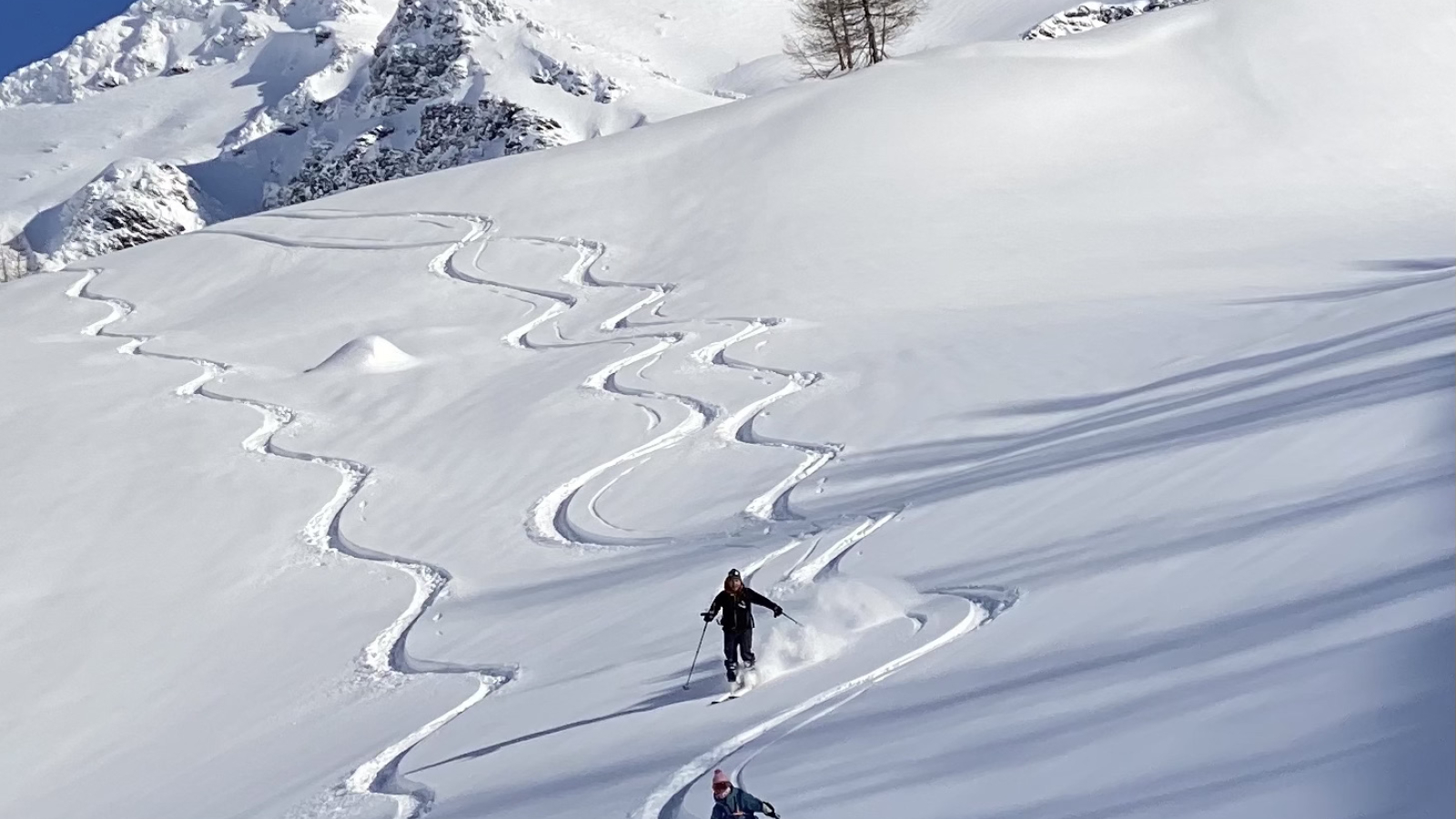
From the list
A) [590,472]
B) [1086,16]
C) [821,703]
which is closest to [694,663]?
[821,703]

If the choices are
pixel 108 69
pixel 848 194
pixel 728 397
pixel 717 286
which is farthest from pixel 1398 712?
pixel 108 69

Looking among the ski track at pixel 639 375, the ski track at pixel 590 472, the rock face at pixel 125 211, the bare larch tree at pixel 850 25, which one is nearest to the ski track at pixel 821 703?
the ski track at pixel 590 472

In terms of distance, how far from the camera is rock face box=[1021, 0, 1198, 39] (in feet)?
373

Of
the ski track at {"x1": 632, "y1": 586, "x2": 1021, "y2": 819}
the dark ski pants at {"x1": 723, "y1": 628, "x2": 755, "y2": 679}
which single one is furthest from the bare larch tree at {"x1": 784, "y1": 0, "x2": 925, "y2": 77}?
the dark ski pants at {"x1": 723, "y1": 628, "x2": 755, "y2": 679}

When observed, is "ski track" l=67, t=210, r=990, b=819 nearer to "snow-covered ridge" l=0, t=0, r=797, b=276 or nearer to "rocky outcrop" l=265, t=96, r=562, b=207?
"snow-covered ridge" l=0, t=0, r=797, b=276

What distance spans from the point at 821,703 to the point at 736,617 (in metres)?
1.20

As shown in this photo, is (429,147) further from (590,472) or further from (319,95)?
(590,472)

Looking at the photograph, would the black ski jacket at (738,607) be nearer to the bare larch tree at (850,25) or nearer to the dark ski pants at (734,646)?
the dark ski pants at (734,646)

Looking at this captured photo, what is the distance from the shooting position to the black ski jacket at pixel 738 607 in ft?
40.8

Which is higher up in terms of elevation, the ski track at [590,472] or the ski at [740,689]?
the ski at [740,689]

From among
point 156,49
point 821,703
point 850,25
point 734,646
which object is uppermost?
point 156,49

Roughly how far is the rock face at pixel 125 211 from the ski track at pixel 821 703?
150 meters

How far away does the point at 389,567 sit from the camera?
1941 centimetres

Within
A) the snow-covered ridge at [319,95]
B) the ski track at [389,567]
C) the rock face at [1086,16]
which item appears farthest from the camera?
the snow-covered ridge at [319,95]
